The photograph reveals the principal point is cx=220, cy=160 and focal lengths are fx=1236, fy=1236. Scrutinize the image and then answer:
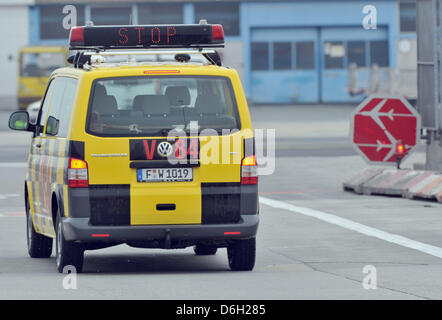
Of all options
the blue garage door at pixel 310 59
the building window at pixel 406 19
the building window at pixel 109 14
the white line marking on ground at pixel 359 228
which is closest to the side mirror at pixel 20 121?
the white line marking on ground at pixel 359 228

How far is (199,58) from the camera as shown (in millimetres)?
11688

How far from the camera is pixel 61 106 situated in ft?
37.1

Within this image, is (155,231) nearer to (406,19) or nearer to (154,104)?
(154,104)

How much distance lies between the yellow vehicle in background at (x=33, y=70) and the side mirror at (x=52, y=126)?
41772 mm

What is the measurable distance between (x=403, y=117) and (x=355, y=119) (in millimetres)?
790

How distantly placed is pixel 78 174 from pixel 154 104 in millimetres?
891

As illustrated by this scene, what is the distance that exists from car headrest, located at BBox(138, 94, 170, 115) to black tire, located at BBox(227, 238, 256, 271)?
54.9 inches

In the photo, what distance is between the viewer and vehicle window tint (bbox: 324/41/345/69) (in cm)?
5681

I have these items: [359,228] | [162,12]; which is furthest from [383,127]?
[162,12]

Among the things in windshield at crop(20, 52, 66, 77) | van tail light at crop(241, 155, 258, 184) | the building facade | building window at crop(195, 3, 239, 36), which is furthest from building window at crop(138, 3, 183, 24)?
van tail light at crop(241, 155, 258, 184)

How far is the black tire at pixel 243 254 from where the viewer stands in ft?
36.0

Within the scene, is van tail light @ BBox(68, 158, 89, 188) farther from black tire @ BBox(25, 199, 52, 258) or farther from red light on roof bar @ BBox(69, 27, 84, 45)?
black tire @ BBox(25, 199, 52, 258)

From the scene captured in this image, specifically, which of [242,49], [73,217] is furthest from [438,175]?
[242,49]
